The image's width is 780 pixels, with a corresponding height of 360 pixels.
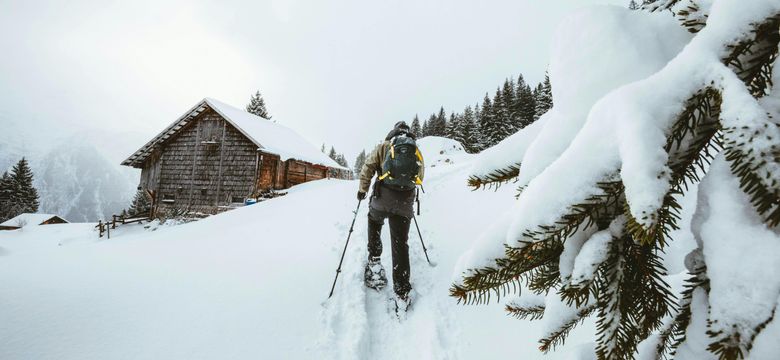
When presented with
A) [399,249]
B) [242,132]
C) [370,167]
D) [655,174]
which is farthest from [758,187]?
[242,132]

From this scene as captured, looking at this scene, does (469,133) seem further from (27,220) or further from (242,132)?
(27,220)

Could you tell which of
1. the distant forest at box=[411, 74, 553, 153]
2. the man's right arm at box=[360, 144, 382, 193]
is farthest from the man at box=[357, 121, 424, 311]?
the distant forest at box=[411, 74, 553, 153]

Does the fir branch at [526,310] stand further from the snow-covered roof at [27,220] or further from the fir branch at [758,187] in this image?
the snow-covered roof at [27,220]

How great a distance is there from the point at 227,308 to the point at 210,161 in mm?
18041

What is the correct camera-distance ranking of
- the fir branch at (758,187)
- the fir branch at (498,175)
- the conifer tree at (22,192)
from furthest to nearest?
the conifer tree at (22,192) < the fir branch at (498,175) < the fir branch at (758,187)

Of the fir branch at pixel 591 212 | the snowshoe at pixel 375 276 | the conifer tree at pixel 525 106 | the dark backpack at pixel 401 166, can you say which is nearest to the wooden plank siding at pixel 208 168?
the snowshoe at pixel 375 276

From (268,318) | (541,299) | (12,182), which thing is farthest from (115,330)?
(12,182)

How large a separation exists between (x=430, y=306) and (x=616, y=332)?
11.4 feet

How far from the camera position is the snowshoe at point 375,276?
4.37 meters

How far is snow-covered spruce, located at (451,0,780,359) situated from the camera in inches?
21.3

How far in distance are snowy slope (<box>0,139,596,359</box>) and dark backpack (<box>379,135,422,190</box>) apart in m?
1.64

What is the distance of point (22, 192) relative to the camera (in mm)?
42375

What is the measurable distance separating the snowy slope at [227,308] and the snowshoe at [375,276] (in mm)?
133

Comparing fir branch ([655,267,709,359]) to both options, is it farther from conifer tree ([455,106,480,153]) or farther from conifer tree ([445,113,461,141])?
conifer tree ([445,113,461,141])
